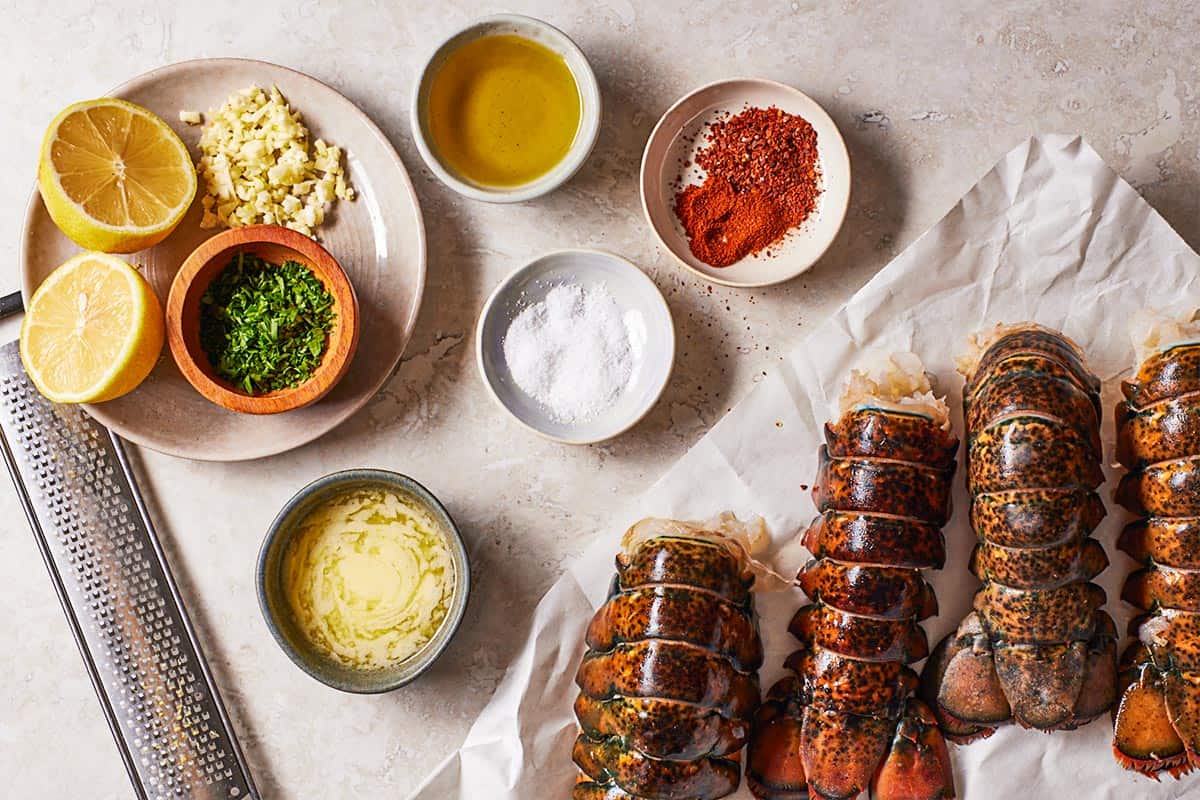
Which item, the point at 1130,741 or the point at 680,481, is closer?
the point at 1130,741

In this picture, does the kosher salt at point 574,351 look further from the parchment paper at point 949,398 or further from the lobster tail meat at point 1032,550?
the lobster tail meat at point 1032,550

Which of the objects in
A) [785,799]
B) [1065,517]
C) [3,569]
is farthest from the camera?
[3,569]

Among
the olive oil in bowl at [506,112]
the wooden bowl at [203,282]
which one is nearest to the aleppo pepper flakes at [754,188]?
the olive oil in bowl at [506,112]

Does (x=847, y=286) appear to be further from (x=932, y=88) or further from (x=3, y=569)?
(x=3, y=569)

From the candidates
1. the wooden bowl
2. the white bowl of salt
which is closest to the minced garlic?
the wooden bowl

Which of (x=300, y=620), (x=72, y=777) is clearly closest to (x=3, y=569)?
(x=72, y=777)

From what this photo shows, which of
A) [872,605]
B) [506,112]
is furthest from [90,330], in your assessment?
[872,605]
